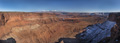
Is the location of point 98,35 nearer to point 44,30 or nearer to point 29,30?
point 44,30

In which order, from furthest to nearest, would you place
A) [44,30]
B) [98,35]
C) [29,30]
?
[44,30]
[29,30]
[98,35]

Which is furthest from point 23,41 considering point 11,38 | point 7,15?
point 7,15

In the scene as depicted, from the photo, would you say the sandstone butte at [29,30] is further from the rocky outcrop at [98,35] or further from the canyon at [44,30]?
the rocky outcrop at [98,35]

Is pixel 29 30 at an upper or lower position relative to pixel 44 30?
upper

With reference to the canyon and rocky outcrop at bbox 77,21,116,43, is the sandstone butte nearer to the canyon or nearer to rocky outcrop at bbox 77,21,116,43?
the canyon

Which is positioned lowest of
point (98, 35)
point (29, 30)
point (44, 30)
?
point (98, 35)

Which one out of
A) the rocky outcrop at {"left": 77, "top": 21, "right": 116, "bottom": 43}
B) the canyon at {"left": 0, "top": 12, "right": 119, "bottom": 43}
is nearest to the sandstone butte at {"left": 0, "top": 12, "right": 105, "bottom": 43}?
the canyon at {"left": 0, "top": 12, "right": 119, "bottom": 43}

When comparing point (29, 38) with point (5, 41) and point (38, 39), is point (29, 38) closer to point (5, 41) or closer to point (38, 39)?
point (38, 39)

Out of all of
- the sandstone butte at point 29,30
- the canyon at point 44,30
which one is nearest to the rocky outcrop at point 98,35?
the canyon at point 44,30

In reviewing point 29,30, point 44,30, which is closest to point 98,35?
point 44,30

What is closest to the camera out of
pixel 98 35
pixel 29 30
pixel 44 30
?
pixel 98 35

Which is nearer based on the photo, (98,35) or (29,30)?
(98,35)
